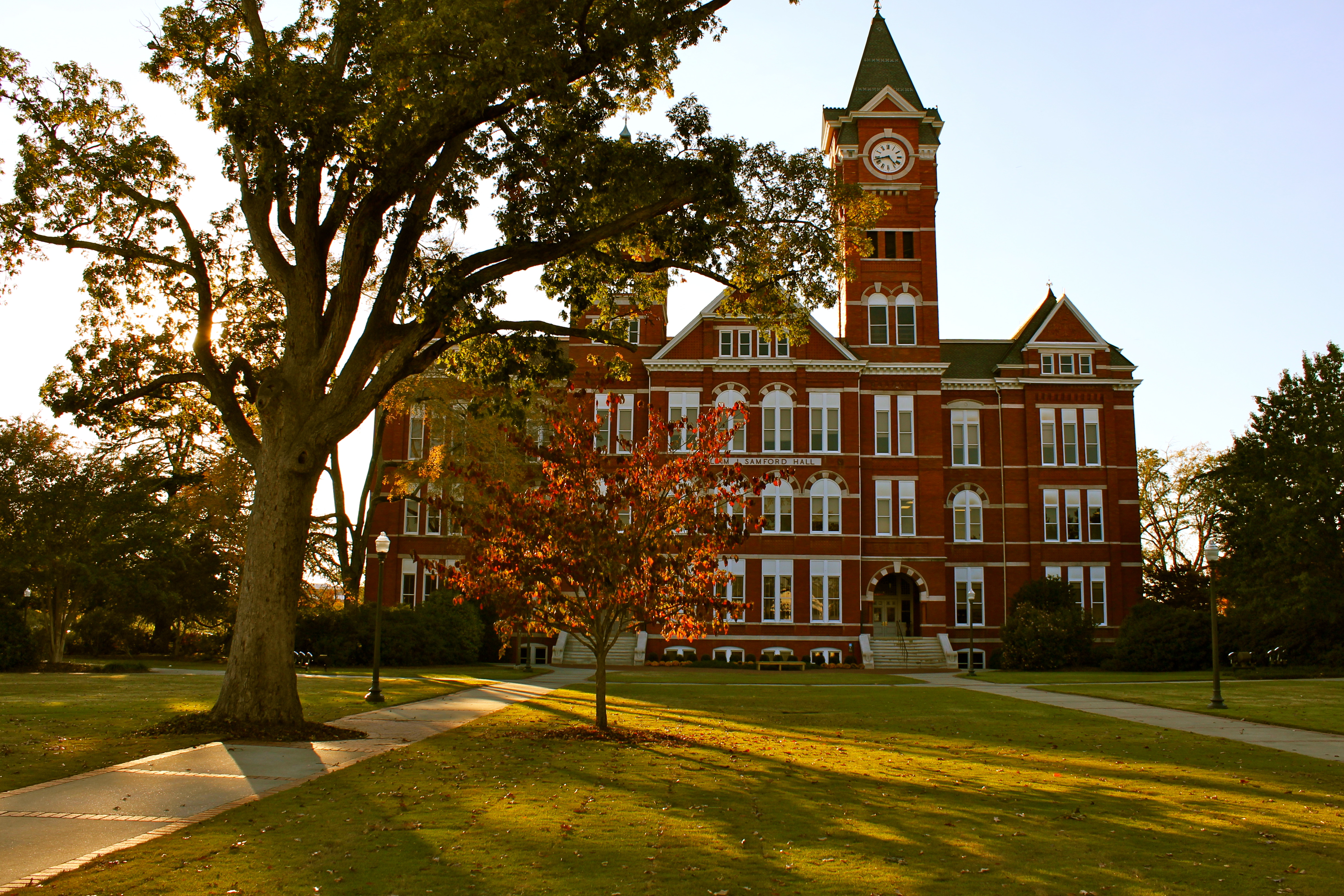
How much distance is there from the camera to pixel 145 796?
33.7 ft

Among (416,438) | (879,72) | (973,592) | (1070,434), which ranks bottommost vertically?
(973,592)

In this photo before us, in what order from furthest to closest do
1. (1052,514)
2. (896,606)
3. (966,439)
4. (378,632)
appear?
(966,439) → (896,606) → (1052,514) → (378,632)

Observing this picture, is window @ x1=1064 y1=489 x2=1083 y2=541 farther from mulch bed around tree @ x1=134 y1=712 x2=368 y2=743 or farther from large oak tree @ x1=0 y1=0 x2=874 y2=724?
mulch bed around tree @ x1=134 y1=712 x2=368 y2=743

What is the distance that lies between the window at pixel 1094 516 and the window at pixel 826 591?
13305 mm

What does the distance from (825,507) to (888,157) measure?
18.1 meters

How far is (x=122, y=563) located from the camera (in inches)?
1443

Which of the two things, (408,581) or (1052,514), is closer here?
(1052,514)

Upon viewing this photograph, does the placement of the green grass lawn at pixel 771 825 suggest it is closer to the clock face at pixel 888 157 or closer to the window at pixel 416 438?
the window at pixel 416 438

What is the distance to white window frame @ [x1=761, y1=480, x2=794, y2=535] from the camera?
163 feet

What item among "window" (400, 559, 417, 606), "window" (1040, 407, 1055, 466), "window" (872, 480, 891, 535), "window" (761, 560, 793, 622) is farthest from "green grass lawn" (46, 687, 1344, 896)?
"window" (1040, 407, 1055, 466)

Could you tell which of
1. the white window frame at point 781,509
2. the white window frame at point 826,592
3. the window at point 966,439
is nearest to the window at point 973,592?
the window at point 966,439

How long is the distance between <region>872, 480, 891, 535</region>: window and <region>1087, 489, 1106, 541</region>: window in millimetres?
10352

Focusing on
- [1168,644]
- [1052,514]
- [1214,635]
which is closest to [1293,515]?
[1168,644]

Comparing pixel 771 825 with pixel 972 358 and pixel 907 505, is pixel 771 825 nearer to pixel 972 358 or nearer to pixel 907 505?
pixel 907 505
